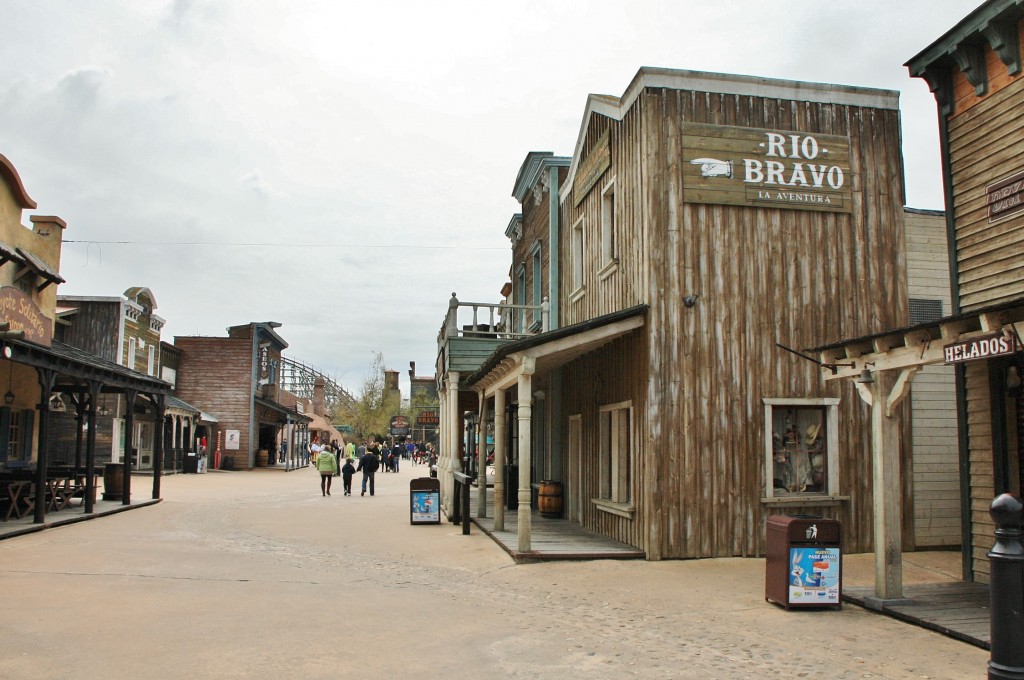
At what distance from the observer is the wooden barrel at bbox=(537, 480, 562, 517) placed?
16578 millimetres

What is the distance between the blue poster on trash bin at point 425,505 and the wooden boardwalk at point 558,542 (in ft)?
2.83

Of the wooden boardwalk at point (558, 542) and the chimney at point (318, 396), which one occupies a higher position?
the chimney at point (318, 396)

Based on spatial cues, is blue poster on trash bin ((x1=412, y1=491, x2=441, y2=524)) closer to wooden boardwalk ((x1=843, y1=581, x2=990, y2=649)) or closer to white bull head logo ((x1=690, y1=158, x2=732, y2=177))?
white bull head logo ((x1=690, y1=158, x2=732, y2=177))

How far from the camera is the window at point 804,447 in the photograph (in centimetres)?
1184

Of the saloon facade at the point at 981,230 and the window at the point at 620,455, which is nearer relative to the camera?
the saloon facade at the point at 981,230

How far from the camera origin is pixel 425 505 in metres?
16.9

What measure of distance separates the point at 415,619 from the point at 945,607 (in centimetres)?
499

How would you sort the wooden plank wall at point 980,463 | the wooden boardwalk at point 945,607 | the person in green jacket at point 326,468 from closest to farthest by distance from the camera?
the wooden boardwalk at point 945,607 → the wooden plank wall at point 980,463 → the person in green jacket at point 326,468

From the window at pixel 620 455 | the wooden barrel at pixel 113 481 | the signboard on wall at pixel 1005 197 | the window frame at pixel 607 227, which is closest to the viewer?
the signboard on wall at pixel 1005 197

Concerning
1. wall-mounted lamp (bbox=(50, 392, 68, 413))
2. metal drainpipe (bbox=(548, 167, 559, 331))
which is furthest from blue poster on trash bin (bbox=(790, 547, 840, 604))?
wall-mounted lamp (bbox=(50, 392, 68, 413))

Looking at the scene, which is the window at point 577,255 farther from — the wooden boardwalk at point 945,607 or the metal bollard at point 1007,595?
the metal bollard at point 1007,595

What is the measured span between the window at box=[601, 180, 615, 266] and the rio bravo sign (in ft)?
7.01

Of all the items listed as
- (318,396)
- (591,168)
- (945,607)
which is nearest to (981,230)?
(945,607)

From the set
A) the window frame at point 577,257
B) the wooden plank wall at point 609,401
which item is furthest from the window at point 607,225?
the wooden plank wall at point 609,401
